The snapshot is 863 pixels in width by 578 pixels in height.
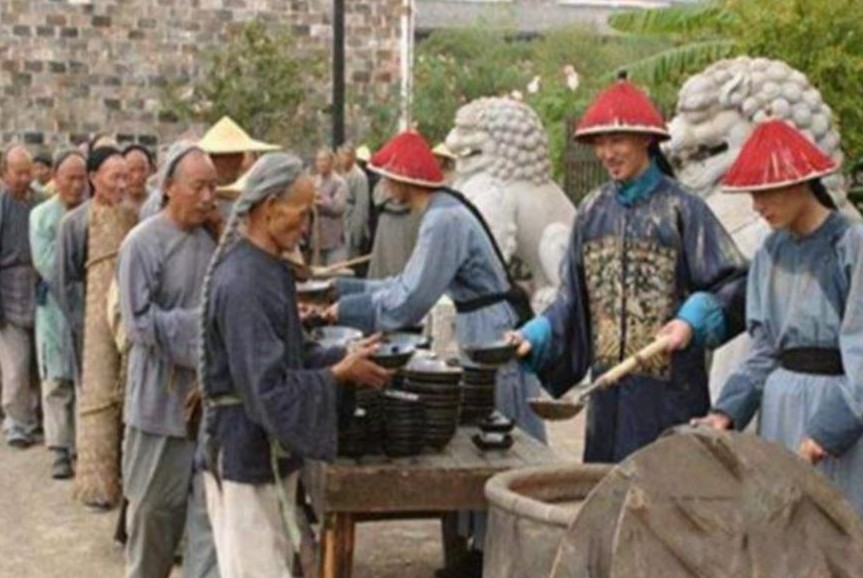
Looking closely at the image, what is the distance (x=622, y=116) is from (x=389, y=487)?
1294 mm

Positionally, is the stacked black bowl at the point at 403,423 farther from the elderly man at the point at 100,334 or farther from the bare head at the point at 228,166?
the bare head at the point at 228,166

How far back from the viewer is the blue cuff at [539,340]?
5.16 m

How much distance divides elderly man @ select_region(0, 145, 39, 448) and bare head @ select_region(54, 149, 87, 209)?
2.88 ft

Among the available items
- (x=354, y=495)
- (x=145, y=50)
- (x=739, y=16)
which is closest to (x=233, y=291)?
(x=354, y=495)

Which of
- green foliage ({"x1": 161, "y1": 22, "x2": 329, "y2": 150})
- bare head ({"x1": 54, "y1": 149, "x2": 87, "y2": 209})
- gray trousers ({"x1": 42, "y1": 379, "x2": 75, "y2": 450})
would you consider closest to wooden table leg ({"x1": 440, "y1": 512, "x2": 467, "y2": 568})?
gray trousers ({"x1": 42, "y1": 379, "x2": 75, "y2": 450})

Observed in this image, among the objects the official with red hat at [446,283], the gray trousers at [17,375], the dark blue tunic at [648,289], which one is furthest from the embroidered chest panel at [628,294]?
the gray trousers at [17,375]

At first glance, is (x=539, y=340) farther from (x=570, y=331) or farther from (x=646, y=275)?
(x=646, y=275)

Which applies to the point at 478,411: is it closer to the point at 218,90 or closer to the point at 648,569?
the point at 648,569

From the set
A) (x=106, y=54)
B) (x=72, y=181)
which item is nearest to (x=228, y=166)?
(x=72, y=181)

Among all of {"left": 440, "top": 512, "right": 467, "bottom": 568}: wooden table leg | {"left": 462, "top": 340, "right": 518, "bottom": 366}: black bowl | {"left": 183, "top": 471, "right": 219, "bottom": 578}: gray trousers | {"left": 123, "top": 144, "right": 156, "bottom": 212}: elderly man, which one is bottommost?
{"left": 440, "top": 512, "right": 467, "bottom": 568}: wooden table leg

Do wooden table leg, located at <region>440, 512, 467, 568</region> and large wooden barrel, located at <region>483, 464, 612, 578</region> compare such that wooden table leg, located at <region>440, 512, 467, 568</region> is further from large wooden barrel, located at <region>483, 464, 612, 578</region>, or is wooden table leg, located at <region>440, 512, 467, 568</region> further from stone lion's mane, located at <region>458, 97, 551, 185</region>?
stone lion's mane, located at <region>458, 97, 551, 185</region>

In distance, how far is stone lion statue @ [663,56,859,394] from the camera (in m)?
5.60

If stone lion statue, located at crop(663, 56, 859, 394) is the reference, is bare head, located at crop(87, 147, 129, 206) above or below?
below

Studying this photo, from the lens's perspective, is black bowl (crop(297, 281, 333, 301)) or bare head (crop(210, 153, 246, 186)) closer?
black bowl (crop(297, 281, 333, 301))
